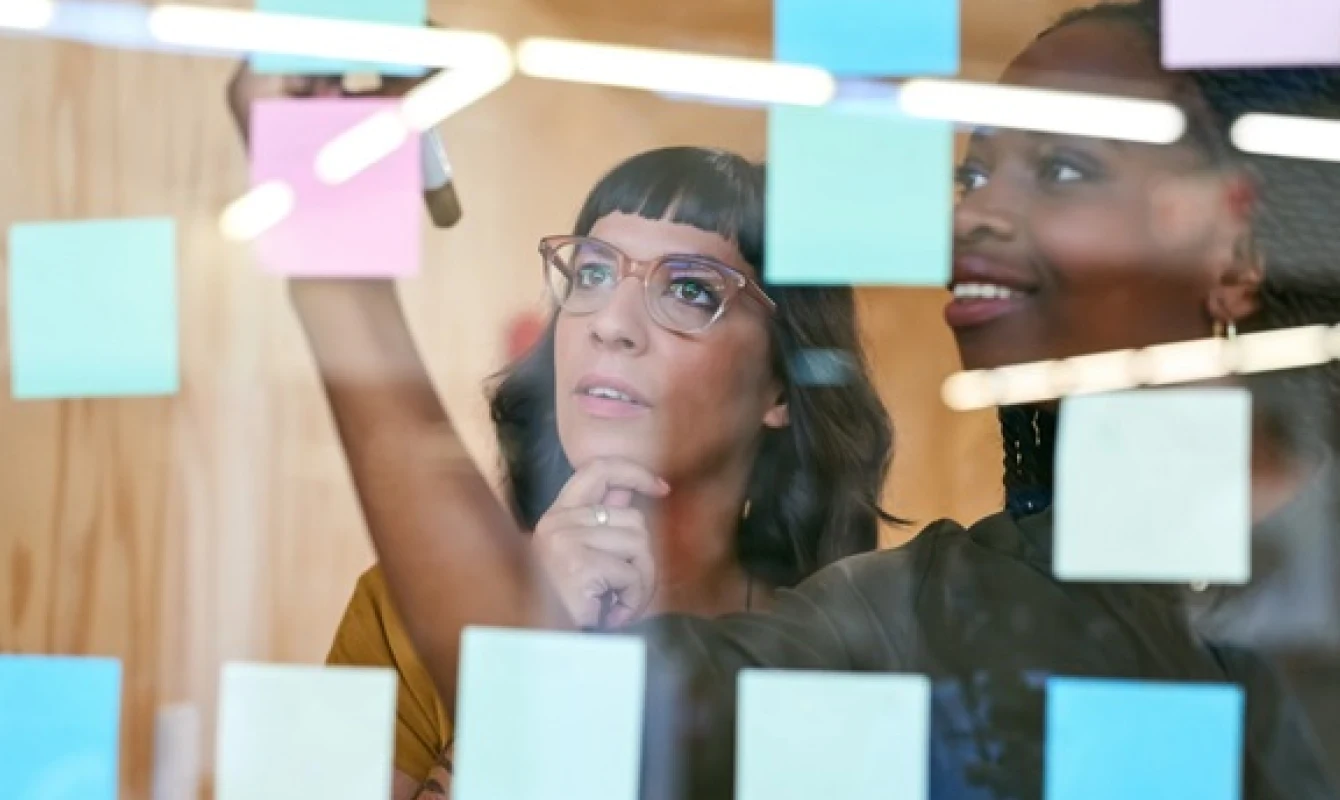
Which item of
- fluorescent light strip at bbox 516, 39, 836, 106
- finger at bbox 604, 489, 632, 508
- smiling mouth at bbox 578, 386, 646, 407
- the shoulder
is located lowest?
the shoulder

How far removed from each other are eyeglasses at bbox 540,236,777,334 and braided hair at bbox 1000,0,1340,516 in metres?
0.18

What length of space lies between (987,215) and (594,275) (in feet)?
0.79

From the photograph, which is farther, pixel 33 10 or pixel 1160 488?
pixel 33 10

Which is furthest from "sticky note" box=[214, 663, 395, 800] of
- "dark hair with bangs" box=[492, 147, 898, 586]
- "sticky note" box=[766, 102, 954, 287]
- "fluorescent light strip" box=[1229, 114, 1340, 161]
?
"fluorescent light strip" box=[1229, 114, 1340, 161]

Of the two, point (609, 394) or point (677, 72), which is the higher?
point (677, 72)

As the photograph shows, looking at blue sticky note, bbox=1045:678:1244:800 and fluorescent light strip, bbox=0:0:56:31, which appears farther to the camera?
fluorescent light strip, bbox=0:0:56:31

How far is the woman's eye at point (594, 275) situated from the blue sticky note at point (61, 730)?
0.39 meters

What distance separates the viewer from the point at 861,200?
70 centimetres

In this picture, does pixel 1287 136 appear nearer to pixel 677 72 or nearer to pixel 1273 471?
pixel 1273 471

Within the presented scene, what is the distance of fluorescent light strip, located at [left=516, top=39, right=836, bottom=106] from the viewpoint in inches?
28.2

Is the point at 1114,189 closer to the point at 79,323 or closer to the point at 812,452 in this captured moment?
the point at 812,452

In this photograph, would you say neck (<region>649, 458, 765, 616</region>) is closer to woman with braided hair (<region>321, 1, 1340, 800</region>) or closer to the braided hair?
woman with braided hair (<region>321, 1, 1340, 800</region>)

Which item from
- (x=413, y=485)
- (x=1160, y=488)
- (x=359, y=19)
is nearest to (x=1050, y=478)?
(x=1160, y=488)

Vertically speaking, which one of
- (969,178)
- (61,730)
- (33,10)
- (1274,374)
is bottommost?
(61,730)
